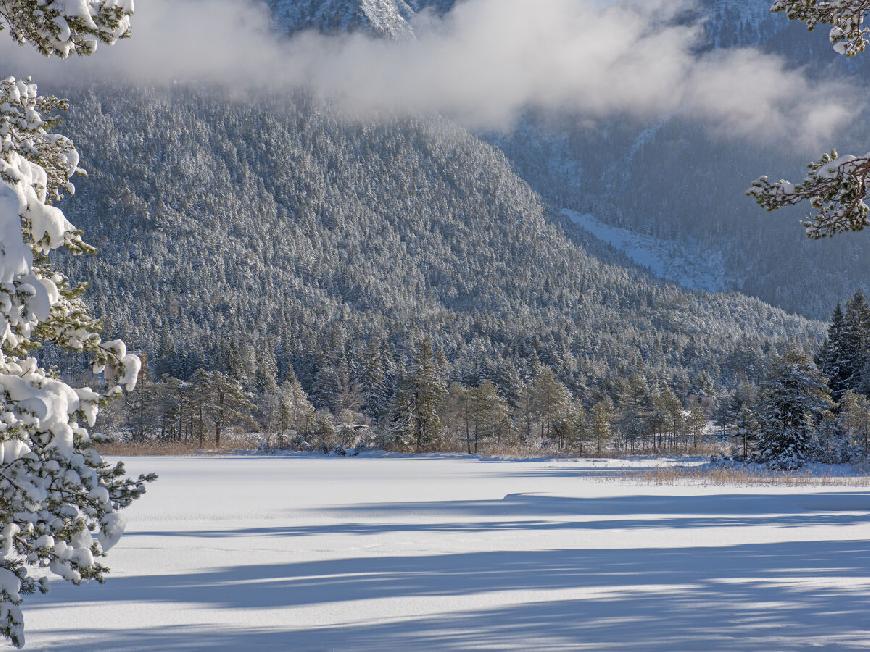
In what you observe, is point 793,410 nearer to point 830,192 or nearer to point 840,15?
point 830,192

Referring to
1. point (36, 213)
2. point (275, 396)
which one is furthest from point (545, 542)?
point (275, 396)

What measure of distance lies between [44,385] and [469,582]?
25.7 ft

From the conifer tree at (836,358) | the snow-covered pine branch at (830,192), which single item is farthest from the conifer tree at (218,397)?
the snow-covered pine branch at (830,192)

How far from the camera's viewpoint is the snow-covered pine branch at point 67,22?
6.12 metres

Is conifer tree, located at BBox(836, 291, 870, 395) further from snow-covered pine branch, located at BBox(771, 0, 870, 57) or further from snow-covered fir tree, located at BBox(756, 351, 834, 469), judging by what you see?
snow-covered pine branch, located at BBox(771, 0, 870, 57)

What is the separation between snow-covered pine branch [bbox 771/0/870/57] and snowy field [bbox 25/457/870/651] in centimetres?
614

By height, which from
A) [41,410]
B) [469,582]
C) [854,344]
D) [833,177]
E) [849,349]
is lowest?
[469,582]

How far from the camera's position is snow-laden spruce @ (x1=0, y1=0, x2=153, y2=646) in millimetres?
5738

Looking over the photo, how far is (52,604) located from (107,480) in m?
4.40

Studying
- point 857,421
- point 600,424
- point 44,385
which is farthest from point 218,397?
point 44,385

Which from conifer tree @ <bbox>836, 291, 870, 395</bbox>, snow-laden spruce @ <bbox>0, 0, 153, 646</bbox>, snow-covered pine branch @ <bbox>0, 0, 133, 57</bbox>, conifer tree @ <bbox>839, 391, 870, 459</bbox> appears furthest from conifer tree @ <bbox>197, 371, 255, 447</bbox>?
snow-covered pine branch @ <bbox>0, 0, 133, 57</bbox>

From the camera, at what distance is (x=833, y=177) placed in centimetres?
837

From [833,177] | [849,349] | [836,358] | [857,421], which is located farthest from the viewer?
[836,358]

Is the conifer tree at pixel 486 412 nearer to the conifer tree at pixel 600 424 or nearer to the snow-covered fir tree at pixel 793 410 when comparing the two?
the conifer tree at pixel 600 424
